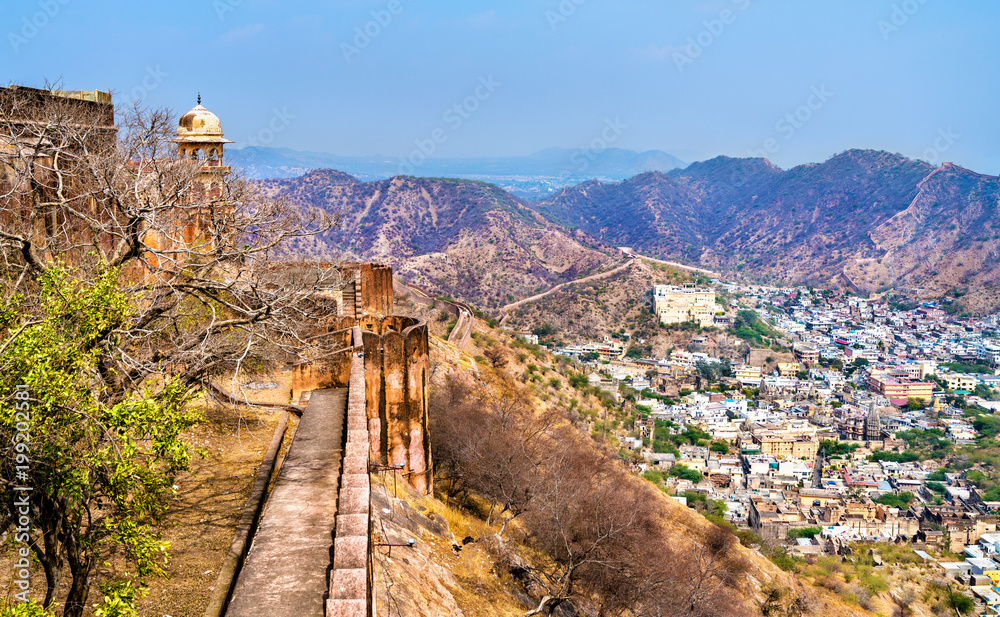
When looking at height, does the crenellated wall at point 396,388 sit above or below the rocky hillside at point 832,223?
below

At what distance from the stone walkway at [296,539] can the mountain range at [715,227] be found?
5142 centimetres

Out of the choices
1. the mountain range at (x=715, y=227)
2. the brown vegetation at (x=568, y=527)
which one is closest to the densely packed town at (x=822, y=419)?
the mountain range at (x=715, y=227)

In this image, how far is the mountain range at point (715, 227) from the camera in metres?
96.1

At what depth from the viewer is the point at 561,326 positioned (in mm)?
81000

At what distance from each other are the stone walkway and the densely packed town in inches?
1250

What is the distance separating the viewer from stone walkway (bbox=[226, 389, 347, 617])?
5102mm

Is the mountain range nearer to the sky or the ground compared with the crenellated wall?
nearer to the sky

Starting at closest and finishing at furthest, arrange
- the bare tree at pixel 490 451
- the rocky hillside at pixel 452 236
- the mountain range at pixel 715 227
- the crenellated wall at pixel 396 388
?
1. the crenellated wall at pixel 396 388
2. the bare tree at pixel 490 451
3. the rocky hillside at pixel 452 236
4. the mountain range at pixel 715 227

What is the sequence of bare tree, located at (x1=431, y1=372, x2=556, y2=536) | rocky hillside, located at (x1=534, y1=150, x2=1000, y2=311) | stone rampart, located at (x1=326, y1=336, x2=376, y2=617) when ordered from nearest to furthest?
stone rampart, located at (x1=326, y1=336, x2=376, y2=617) → bare tree, located at (x1=431, y1=372, x2=556, y2=536) → rocky hillside, located at (x1=534, y1=150, x2=1000, y2=311)

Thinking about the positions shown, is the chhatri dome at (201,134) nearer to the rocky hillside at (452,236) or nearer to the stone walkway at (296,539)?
the stone walkway at (296,539)

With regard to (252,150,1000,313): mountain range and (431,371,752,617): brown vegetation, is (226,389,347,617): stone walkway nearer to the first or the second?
(431,371,752,617): brown vegetation
